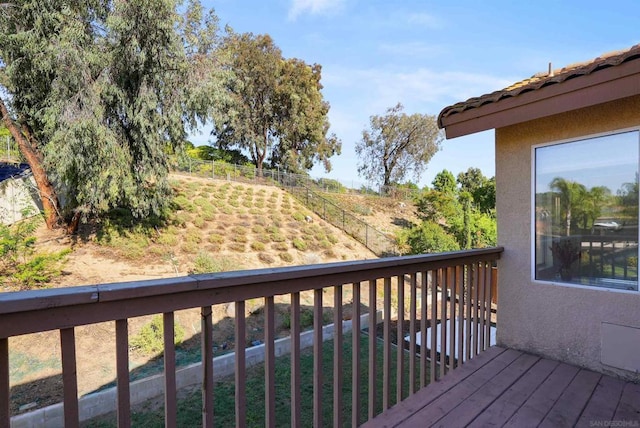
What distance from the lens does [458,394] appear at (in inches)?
85.0

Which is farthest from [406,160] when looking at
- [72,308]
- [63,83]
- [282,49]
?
[72,308]

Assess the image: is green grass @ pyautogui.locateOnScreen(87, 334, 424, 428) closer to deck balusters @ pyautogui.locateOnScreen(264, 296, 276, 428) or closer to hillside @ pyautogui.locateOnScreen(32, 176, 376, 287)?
deck balusters @ pyautogui.locateOnScreen(264, 296, 276, 428)

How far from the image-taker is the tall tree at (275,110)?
20.0 metres

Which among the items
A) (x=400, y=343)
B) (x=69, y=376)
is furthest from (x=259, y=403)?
(x=69, y=376)

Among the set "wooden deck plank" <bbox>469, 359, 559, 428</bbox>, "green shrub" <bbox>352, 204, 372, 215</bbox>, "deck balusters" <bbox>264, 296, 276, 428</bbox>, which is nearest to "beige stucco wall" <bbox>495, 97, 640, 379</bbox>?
"wooden deck plank" <bbox>469, 359, 559, 428</bbox>

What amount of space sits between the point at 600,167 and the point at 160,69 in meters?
9.16

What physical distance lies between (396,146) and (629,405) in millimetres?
24713

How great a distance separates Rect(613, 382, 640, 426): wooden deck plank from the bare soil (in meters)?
4.52

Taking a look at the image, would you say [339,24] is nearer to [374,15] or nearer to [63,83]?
[374,15]

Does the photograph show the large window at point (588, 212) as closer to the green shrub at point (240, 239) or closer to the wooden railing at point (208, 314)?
the wooden railing at point (208, 314)

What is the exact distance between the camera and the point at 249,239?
1123cm

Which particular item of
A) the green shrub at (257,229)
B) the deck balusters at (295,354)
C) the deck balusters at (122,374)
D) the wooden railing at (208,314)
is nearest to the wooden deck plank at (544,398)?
the wooden railing at (208,314)

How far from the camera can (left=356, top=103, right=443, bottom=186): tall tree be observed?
969 inches

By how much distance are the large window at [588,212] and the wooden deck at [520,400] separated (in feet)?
2.34
